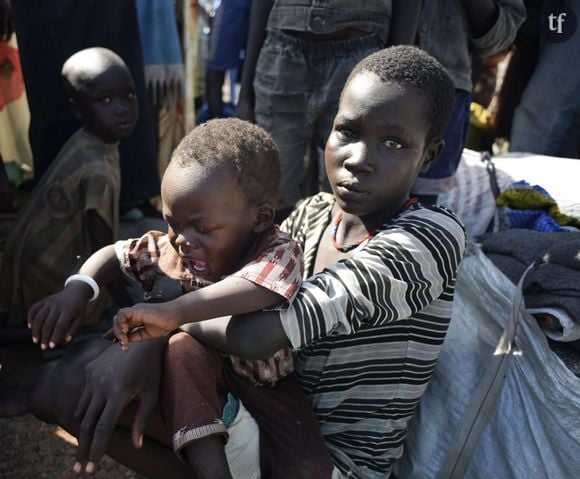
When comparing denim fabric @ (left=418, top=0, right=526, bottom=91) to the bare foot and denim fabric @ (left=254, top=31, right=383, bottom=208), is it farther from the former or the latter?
the bare foot

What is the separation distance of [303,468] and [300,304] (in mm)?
422

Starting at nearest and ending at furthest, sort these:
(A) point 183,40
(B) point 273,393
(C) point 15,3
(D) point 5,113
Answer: (B) point 273,393 → (C) point 15,3 → (D) point 5,113 → (A) point 183,40

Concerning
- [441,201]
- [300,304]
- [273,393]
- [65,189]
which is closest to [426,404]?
[273,393]

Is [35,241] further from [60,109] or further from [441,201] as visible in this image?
[441,201]

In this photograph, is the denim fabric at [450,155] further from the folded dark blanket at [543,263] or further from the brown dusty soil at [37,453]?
the brown dusty soil at [37,453]

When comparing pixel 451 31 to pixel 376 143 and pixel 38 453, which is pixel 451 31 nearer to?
pixel 376 143

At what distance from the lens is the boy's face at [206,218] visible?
1.39m

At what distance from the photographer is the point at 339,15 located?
225cm

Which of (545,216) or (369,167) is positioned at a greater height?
A: (369,167)

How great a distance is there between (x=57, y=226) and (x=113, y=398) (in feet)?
4.77

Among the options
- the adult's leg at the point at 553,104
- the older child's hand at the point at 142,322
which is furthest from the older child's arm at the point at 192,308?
the adult's leg at the point at 553,104

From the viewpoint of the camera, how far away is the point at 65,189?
2.61 metres

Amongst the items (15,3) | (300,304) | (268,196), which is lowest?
(300,304)

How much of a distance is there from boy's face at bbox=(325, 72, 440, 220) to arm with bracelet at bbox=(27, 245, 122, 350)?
678 mm
